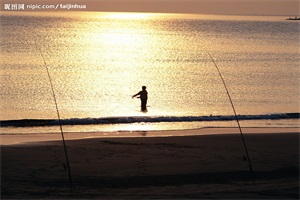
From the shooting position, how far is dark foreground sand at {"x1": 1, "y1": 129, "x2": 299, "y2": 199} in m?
9.77

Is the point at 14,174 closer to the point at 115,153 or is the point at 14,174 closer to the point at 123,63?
the point at 115,153

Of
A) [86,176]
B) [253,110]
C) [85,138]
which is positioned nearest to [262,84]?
[253,110]

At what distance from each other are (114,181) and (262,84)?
24004mm

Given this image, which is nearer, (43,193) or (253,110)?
(43,193)

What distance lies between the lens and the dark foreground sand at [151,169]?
32.0 ft

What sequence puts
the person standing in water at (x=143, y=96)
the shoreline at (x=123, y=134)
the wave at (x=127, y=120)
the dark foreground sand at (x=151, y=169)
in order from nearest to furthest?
the dark foreground sand at (x=151, y=169) < the shoreline at (x=123, y=134) < the wave at (x=127, y=120) < the person standing in water at (x=143, y=96)

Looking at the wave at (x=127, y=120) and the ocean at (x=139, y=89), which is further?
the ocean at (x=139, y=89)

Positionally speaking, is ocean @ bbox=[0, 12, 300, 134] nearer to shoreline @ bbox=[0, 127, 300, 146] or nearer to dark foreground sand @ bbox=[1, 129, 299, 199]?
shoreline @ bbox=[0, 127, 300, 146]

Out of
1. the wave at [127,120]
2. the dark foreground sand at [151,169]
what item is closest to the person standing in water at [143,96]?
the wave at [127,120]

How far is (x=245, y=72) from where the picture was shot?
4078 centimetres

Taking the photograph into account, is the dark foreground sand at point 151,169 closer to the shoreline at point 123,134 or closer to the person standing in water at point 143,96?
the shoreline at point 123,134

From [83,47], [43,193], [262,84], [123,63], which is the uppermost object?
[83,47]

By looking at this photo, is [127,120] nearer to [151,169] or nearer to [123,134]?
[123,134]

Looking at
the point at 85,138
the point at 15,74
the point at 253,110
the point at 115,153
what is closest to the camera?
the point at 115,153
